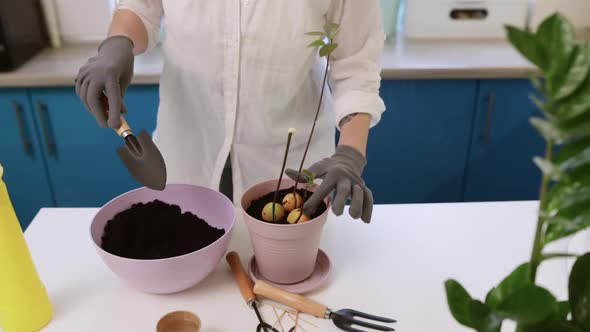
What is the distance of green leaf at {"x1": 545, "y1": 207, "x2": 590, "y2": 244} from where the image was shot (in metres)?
0.40

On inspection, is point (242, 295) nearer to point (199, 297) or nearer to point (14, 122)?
point (199, 297)

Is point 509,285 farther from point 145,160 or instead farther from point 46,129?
point 46,129

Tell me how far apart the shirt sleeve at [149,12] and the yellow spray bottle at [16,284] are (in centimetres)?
63

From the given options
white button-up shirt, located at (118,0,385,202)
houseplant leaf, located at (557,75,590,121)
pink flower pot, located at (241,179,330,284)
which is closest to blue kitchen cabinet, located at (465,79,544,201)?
white button-up shirt, located at (118,0,385,202)

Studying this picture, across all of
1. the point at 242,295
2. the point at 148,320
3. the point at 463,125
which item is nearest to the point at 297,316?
the point at 242,295

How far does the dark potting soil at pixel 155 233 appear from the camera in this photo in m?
0.83

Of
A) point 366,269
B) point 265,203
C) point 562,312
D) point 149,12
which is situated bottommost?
point 366,269

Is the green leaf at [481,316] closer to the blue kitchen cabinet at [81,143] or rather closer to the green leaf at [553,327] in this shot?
the green leaf at [553,327]

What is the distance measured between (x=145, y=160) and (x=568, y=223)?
676 mm

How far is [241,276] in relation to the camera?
0.87 m

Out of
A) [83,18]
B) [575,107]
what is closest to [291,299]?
[575,107]

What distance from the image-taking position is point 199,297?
2.79 ft

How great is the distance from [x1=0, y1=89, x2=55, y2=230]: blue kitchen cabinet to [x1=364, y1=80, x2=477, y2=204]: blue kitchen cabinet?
1284 millimetres

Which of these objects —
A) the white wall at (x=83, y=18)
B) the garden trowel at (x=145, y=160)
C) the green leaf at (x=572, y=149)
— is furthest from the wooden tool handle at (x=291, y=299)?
the white wall at (x=83, y=18)
